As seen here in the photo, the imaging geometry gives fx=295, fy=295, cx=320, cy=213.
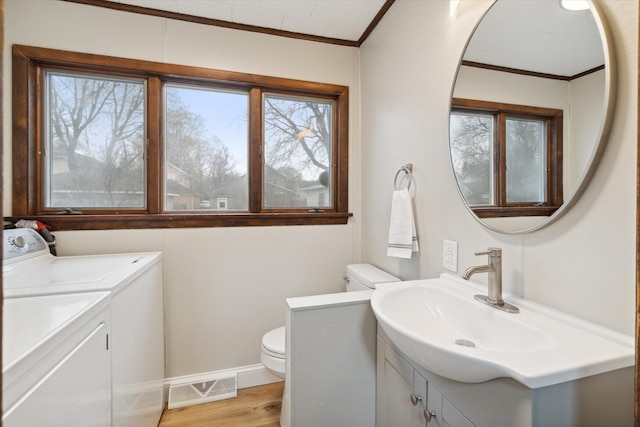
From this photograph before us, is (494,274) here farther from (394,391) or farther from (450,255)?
(394,391)

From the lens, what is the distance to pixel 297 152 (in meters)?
2.18

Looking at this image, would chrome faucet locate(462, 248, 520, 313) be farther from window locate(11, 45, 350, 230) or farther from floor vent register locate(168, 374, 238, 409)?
floor vent register locate(168, 374, 238, 409)

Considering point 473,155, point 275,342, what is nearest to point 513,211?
point 473,155

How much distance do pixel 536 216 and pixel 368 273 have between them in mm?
1019

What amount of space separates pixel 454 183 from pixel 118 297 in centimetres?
145

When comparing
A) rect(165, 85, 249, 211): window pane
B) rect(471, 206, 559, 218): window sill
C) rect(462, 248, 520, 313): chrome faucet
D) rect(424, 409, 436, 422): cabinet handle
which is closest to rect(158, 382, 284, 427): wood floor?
rect(424, 409, 436, 422): cabinet handle

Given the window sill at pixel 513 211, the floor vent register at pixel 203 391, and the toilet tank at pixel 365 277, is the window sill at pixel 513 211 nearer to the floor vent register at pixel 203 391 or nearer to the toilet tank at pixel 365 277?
the toilet tank at pixel 365 277

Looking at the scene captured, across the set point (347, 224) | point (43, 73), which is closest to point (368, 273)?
point (347, 224)

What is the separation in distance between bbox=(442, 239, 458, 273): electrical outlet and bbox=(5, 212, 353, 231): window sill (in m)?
0.92

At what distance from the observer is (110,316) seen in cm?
106

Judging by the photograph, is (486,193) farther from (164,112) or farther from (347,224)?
(164,112)

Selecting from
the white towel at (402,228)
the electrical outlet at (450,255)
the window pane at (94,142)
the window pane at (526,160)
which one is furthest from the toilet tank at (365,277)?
the window pane at (94,142)

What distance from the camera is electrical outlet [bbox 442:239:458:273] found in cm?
128

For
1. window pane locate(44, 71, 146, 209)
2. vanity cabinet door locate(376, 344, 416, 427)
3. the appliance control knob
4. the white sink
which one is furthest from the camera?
window pane locate(44, 71, 146, 209)
